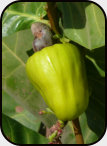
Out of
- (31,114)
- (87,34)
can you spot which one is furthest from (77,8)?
(31,114)

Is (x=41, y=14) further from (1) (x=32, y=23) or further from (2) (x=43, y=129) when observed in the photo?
(2) (x=43, y=129)

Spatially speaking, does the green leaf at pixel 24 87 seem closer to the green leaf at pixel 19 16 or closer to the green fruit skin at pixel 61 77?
the green leaf at pixel 19 16

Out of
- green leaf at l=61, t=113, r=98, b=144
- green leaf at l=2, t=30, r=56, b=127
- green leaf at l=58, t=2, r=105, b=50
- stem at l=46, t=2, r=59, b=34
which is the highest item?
stem at l=46, t=2, r=59, b=34

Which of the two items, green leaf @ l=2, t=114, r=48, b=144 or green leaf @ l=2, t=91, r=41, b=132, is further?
green leaf @ l=2, t=91, r=41, b=132

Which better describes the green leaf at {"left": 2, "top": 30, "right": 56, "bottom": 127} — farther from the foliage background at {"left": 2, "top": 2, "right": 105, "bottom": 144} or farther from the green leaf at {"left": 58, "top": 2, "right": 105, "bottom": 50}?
the green leaf at {"left": 58, "top": 2, "right": 105, "bottom": 50}

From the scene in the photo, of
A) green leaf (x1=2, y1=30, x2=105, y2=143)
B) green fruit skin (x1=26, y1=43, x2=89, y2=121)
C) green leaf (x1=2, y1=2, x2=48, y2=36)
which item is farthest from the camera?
green leaf (x1=2, y1=30, x2=105, y2=143)

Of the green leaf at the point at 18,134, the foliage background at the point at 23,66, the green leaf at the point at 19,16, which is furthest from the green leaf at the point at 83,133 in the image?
the green leaf at the point at 19,16

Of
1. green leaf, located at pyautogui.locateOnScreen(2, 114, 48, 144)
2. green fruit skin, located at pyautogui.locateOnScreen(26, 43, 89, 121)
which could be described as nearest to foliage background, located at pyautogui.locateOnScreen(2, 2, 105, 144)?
green leaf, located at pyautogui.locateOnScreen(2, 114, 48, 144)

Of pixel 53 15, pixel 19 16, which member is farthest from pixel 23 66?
pixel 53 15
